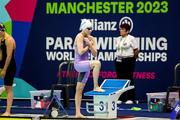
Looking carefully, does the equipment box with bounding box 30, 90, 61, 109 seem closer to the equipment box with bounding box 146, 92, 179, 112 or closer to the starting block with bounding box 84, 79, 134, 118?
the equipment box with bounding box 146, 92, 179, 112

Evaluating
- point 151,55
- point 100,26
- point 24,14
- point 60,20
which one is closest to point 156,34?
point 151,55

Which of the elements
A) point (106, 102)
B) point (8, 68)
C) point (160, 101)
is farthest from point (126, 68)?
point (8, 68)

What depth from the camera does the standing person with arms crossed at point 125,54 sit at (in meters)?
11.8

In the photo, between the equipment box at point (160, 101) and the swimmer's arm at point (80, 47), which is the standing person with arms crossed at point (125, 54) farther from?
the swimmer's arm at point (80, 47)

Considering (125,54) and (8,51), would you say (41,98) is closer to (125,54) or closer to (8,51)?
(125,54)

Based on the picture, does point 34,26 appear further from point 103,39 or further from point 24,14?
point 103,39

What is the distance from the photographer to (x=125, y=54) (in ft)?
39.1

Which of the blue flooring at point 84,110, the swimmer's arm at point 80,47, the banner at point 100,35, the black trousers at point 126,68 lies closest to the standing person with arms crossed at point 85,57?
the swimmer's arm at point 80,47

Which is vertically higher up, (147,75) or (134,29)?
(134,29)

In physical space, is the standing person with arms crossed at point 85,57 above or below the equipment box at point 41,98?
above

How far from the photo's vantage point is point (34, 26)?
13508 mm

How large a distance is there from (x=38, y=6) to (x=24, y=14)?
0.38 metres

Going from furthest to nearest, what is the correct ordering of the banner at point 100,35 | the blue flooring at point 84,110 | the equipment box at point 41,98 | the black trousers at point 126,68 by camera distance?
the banner at point 100,35 < the black trousers at point 126,68 < the equipment box at point 41,98 < the blue flooring at point 84,110

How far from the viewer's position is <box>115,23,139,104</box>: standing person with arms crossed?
11828 millimetres
